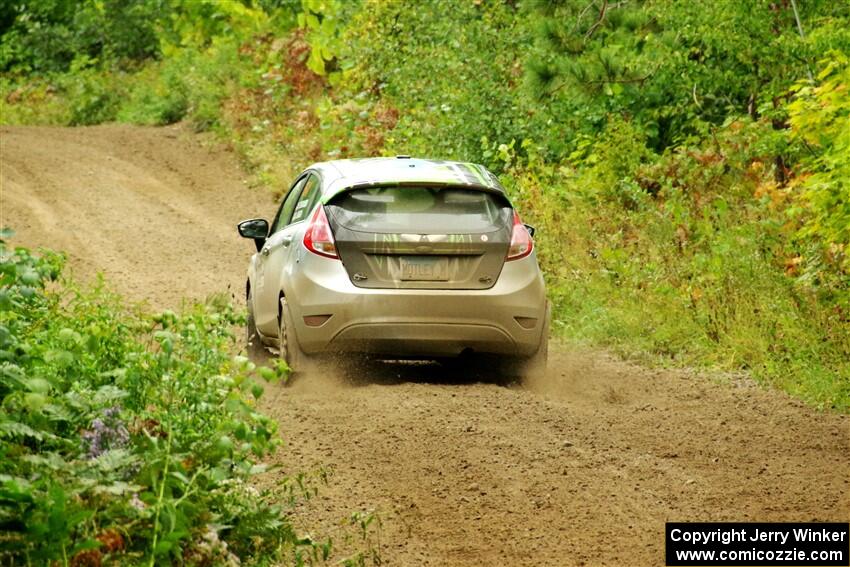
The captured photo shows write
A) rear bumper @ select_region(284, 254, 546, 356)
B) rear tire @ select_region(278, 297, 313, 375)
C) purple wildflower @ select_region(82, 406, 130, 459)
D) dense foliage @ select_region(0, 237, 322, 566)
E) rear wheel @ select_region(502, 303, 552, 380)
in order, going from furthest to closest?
1. rear wheel @ select_region(502, 303, 552, 380)
2. rear tire @ select_region(278, 297, 313, 375)
3. rear bumper @ select_region(284, 254, 546, 356)
4. purple wildflower @ select_region(82, 406, 130, 459)
5. dense foliage @ select_region(0, 237, 322, 566)

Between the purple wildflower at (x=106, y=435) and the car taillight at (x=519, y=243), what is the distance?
15.9 ft

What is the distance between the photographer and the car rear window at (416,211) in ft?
35.3

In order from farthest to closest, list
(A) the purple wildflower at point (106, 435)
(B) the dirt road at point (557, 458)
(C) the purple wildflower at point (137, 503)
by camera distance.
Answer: (B) the dirt road at point (557, 458) → (A) the purple wildflower at point (106, 435) → (C) the purple wildflower at point (137, 503)

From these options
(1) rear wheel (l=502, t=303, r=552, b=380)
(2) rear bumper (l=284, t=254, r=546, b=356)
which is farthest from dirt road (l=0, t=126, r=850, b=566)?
(2) rear bumper (l=284, t=254, r=546, b=356)

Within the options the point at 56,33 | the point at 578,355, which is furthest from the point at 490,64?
the point at 56,33

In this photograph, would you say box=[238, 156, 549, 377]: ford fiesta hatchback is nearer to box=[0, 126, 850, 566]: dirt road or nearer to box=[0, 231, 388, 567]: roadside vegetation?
box=[0, 126, 850, 566]: dirt road

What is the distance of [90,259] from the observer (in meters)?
19.2

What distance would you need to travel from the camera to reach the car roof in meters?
11.0

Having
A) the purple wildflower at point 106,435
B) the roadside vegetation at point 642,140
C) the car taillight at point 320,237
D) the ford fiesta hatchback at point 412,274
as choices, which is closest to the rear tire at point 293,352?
the ford fiesta hatchback at point 412,274

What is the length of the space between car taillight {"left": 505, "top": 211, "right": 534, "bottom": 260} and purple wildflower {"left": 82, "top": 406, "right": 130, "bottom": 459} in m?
4.85

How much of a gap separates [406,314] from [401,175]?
1.11 m

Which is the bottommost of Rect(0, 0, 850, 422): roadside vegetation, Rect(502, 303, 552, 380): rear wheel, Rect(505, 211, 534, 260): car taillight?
Rect(0, 0, 850, 422): roadside vegetation

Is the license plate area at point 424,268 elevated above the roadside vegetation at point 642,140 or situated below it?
above

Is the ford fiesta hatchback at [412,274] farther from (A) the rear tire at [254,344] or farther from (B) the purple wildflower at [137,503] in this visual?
(B) the purple wildflower at [137,503]
